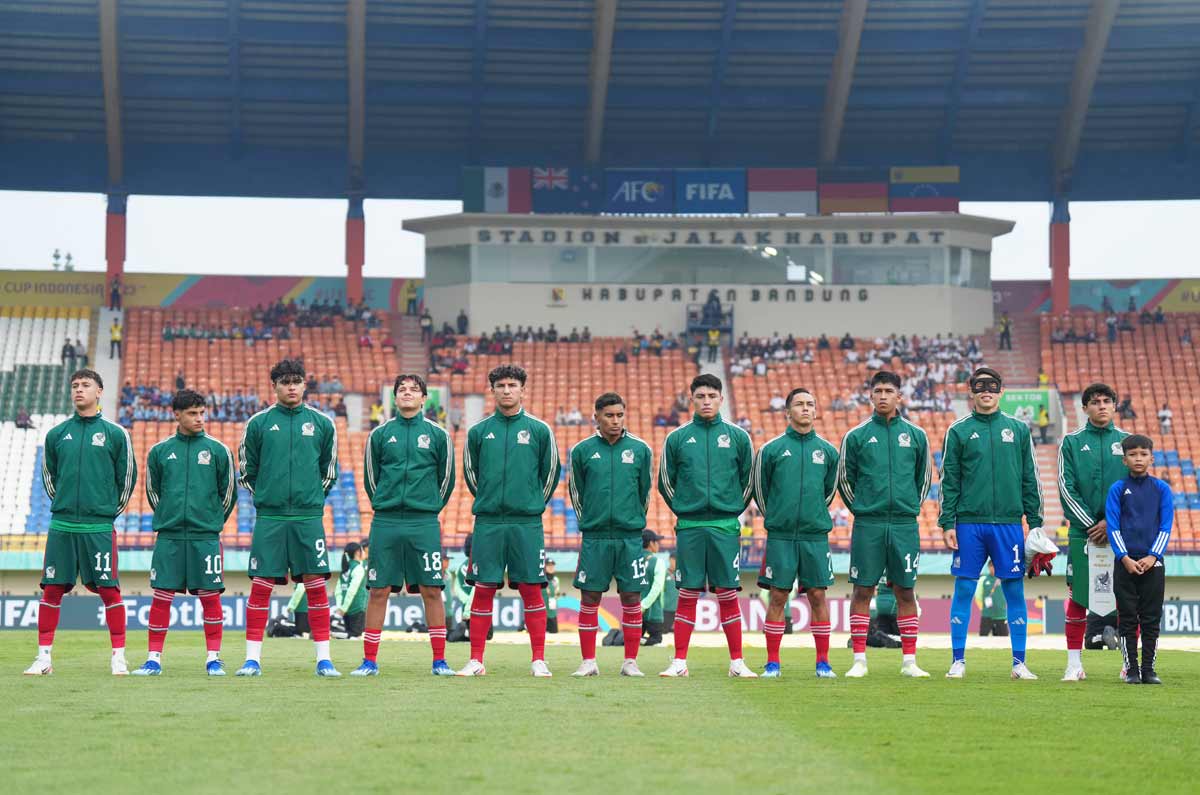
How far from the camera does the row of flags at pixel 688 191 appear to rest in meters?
50.4

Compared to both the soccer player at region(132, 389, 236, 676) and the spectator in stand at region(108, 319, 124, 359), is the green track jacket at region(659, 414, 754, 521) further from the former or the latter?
the spectator in stand at region(108, 319, 124, 359)

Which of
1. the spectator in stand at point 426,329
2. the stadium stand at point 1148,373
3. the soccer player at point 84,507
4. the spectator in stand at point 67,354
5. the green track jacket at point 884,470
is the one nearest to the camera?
the soccer player at point 84,507

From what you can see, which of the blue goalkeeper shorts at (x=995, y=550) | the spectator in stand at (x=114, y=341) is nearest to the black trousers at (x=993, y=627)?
the blue goalkeeper shorts at (x=995, y=550)

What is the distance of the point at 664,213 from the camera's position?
50.2 meters

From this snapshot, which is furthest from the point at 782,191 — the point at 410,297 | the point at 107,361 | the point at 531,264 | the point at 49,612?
the point at 49,612

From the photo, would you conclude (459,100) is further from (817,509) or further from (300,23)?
(817,509)

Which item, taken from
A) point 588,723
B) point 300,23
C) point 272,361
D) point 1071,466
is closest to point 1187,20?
point 300,23

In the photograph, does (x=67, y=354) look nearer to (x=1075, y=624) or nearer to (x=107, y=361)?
(x=107, y=361)

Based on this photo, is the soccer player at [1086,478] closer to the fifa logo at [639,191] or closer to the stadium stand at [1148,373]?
the stadium stand at [1148,373]

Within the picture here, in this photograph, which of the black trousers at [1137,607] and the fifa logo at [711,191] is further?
the fifa logo at [711,191]

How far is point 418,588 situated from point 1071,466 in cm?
561

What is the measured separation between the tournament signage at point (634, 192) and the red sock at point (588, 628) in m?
37.8

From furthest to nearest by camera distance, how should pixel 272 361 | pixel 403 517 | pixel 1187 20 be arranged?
1. pixel 272 361
2. pixel 1187 20
3. pixel 403 517

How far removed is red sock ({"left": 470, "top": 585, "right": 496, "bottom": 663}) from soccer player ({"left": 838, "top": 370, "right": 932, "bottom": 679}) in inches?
117
